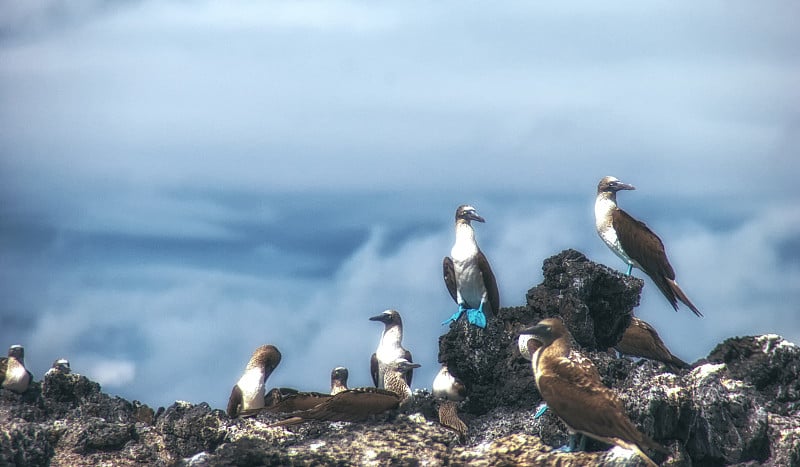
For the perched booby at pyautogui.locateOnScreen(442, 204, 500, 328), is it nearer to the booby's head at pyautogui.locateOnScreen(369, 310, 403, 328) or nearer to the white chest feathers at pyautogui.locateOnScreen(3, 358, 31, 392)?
the booby's head at pyautogui.locateOnScreen(369, 310, 403, 328)

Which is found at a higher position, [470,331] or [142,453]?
[470,331]

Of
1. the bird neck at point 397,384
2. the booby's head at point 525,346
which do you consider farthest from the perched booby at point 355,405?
the booby's head at point 525,346

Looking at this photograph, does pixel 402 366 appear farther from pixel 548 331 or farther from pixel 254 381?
pixel 548 331

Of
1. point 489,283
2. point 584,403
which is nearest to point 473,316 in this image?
point 489,283

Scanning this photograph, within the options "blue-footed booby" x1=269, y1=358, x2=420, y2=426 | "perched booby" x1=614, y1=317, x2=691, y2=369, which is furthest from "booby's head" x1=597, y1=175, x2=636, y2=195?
"blue-footed booby" x1=269, y1=358, x2=420, y2=426

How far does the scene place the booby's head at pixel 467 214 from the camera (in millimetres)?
22703

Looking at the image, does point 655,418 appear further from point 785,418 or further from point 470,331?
point 470,331

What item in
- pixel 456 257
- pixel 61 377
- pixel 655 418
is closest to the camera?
pixel 655 418

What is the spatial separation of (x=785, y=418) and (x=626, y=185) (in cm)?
724

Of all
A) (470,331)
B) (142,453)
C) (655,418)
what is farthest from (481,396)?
(142,453)

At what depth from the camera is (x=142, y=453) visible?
63.5 ft

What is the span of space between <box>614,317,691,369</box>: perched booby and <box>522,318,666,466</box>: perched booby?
6.47m

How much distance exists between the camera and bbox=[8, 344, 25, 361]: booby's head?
2681 centimetres

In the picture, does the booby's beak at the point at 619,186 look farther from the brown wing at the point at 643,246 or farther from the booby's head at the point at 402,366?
the booby's head at the point at 402,366
